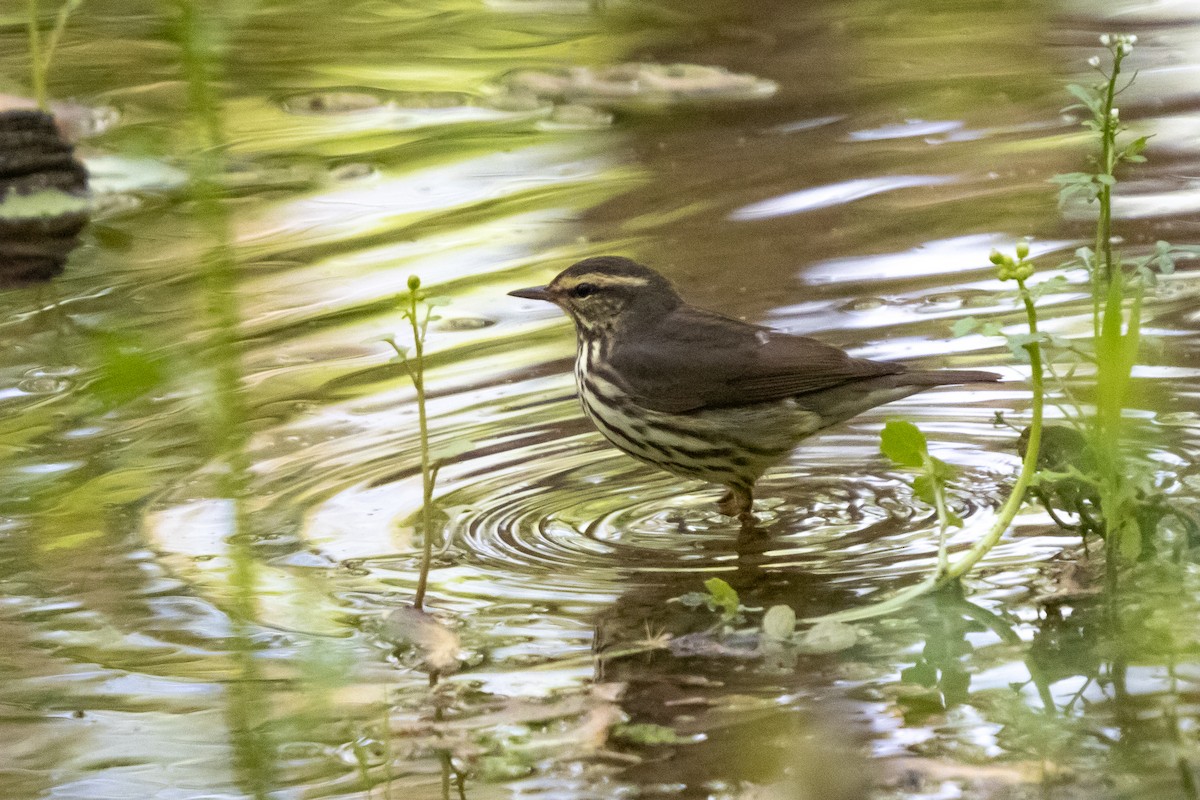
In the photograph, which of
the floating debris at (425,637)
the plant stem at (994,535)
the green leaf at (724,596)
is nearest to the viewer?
the plant stem at (994,535)

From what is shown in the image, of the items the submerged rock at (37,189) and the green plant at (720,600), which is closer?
the green plant at (720,600)

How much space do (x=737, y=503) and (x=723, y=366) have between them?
0.47 meters

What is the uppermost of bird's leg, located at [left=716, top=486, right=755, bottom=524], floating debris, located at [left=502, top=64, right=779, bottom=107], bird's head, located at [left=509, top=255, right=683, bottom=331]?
→ floating debris, located at [left=502, top=64, right=779, bottom=107]

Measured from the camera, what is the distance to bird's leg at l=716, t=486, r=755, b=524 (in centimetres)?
480

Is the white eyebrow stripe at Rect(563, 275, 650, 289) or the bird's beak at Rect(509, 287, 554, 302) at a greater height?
the white eyebrow stripe at Rect(563, 275, 650, 289)

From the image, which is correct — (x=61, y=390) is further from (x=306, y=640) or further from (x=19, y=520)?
(x=306, y=640)

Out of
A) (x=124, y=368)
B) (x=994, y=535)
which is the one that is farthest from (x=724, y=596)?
(x=124, y=368)

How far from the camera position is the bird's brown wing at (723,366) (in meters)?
4.99

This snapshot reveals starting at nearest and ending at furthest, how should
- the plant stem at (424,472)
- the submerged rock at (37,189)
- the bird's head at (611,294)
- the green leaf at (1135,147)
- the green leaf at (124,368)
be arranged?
the green leaf at (124,368) → the plant stem at (424,472) → the green leaf at (1135,147) → the bird's head at (611,294) → the submerged rock at (37,189)

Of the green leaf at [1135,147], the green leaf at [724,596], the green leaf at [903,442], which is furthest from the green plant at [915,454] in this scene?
the green leaf at [1135,147]

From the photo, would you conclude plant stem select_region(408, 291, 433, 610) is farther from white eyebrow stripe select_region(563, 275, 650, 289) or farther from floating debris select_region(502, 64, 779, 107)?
floating debris select_region(502, 64, 779, 107)

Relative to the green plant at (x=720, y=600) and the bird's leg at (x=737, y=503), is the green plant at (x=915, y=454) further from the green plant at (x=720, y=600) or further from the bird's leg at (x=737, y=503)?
the bird's leg at (x=737, y=503)

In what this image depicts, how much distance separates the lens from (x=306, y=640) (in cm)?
395

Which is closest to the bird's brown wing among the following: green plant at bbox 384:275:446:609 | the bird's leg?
the bird's leg
